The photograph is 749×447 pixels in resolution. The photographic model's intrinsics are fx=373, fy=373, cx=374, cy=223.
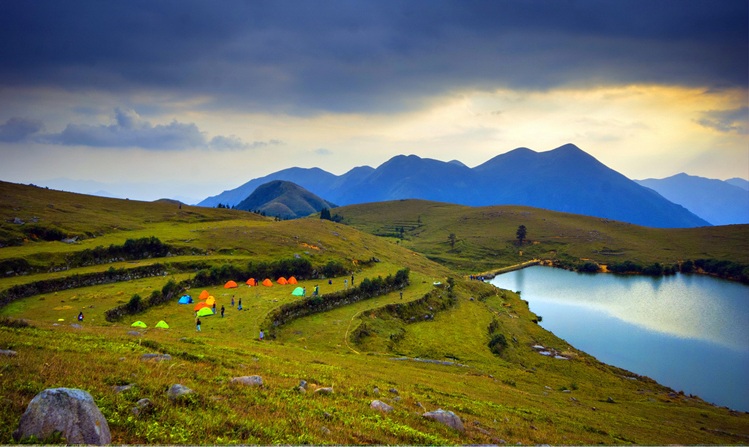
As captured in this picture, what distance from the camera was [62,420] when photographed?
31.8ft

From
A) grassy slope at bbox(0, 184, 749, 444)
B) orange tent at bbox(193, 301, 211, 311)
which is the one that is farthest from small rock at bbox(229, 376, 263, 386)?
orange tent at bbox(193, 301, 211, 311)

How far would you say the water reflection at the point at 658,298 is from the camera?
84938 mm

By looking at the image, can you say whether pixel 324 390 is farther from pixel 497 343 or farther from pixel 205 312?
pixel 497 343

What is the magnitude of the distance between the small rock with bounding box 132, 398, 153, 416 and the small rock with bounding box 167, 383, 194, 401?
3.43 ft

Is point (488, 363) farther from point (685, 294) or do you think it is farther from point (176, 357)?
point (685, 294)

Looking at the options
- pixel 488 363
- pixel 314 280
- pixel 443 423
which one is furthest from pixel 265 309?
pixel 443 423

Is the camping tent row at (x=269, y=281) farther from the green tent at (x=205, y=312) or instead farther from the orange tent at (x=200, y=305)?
the green tent at (x=205, y=312)

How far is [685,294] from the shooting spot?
403ft

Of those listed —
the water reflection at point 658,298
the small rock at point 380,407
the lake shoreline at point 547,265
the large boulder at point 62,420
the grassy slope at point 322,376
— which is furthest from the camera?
the lake shoreline at point 547,265

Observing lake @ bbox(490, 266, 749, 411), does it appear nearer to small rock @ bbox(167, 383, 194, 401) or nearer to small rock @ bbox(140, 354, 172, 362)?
small rock @ bbox(140, 354, 172, 362)

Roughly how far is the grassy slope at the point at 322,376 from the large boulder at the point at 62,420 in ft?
1.77

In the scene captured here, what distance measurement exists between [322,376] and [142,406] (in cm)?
1338

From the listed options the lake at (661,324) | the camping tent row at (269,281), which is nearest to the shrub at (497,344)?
the lake at (661,324)

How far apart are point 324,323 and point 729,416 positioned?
49908mm
